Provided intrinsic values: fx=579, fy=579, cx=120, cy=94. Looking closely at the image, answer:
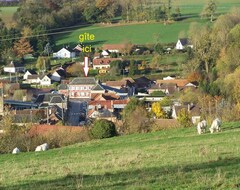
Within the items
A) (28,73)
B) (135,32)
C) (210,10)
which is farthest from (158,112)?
(135,32)

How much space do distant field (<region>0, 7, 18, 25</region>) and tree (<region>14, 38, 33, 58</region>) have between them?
8582 mm

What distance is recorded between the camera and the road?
31.5 m

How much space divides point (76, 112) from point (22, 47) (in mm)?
24780

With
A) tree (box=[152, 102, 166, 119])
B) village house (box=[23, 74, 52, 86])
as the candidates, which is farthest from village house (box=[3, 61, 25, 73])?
tree (box=[152, 102, 166, 119])

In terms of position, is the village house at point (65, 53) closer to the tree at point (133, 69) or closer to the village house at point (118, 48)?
the village house at point (118, 48)

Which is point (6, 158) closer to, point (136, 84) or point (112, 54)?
point (136, 84)

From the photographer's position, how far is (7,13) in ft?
237

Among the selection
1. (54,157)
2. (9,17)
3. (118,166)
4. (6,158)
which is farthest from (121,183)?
(9,17)

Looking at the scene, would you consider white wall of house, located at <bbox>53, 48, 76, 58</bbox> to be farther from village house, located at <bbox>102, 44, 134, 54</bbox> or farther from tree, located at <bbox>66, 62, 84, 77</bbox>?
tree, located at <bbox>66, 62, 84, 77</bbox>

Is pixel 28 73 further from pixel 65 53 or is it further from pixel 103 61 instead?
pixel 65 53

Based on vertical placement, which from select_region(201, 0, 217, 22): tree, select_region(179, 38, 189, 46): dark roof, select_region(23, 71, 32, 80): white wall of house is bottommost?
select_region(23, 71, 32, 80): white wall of house

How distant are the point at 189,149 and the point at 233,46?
28.4 metres

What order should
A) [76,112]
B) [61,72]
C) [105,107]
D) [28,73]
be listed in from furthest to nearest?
[28,73] → [61,72] → [76,112] → [105,107]

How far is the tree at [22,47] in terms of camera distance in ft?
193
